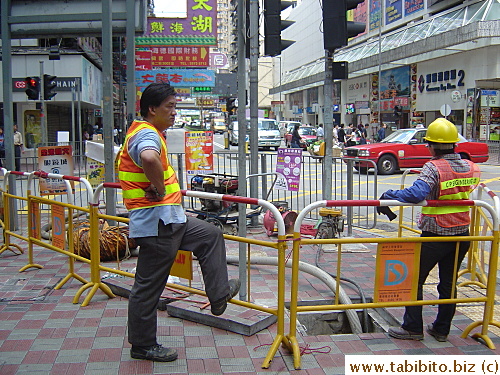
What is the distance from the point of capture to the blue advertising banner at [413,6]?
3988 centimetres

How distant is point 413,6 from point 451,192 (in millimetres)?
40456

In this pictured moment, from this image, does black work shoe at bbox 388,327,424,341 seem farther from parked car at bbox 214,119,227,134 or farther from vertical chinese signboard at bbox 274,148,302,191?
parked car at bbox 214,119,227,134

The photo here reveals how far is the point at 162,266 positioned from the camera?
387cm

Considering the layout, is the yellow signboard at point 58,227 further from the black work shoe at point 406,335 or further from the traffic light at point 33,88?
the traffic light at point 33,88

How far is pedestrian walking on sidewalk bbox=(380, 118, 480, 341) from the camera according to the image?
4.29 meters

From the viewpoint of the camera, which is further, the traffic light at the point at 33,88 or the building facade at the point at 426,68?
the building facade at the point at 426,68

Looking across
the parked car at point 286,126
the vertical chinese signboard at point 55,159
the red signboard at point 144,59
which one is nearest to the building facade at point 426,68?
the parked car at point 286,126

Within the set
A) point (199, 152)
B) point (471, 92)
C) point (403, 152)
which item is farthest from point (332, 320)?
point (471, 92)

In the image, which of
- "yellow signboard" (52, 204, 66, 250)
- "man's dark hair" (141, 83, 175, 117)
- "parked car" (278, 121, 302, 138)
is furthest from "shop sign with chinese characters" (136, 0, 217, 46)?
"parked car" (278, 121, 302, 138)

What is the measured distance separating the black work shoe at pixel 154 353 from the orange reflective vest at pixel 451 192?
7.42 ft

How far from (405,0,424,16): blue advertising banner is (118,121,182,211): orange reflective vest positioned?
40096mm

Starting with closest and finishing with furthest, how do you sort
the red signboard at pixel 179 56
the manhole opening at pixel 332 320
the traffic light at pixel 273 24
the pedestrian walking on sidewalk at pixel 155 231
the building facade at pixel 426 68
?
the pedestrian walking on sidewalk at pixel 155 231, the manhole opening at pixel 332 320, the traffic light at pixel 273 24, the red signboard at pixel 179 56, the building facade at pixel 426 68

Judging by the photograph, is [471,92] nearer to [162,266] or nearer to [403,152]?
[403,152]

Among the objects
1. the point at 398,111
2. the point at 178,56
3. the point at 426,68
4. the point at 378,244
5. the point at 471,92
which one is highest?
the point at 426,68
